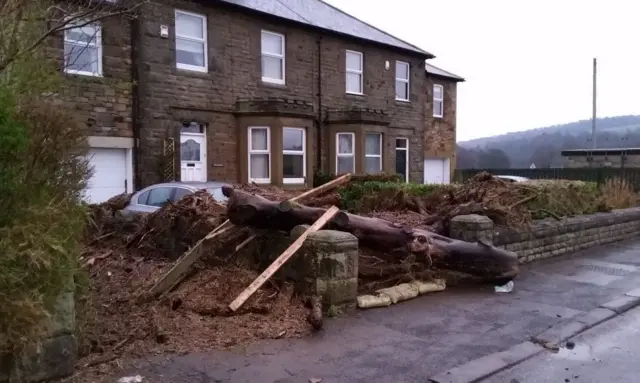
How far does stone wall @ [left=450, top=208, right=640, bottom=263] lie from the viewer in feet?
28.5

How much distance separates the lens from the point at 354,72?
22641 millimetres

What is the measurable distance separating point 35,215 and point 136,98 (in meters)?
13.0

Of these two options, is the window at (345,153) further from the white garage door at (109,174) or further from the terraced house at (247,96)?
the white garage door at (109,174)

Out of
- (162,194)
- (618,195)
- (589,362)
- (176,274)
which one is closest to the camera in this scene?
(589,362)

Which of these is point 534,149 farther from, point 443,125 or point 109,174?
point 109,174

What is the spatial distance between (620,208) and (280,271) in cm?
1216

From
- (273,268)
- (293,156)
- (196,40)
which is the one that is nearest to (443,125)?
(293,156)

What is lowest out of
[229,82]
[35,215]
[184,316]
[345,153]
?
[184,316]

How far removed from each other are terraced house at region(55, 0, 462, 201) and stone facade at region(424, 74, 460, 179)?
2538 mm

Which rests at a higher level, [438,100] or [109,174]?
[438,100]

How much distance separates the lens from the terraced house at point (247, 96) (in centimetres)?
1587

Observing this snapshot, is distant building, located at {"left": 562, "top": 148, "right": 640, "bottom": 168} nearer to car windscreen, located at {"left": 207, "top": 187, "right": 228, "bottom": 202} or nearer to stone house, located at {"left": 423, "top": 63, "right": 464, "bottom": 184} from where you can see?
stone house, located at {"left": 423, "top": 63, "right": 464, "bottom": 184}

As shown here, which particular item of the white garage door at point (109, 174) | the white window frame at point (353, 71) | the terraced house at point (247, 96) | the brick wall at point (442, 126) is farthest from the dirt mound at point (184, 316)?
the brick wall at point (442, 126)

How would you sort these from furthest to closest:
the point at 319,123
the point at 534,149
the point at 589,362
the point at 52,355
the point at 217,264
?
the point at 534,149
the point at 319,123
the point at 217,264
the point at 589,362
the point at 52,355
